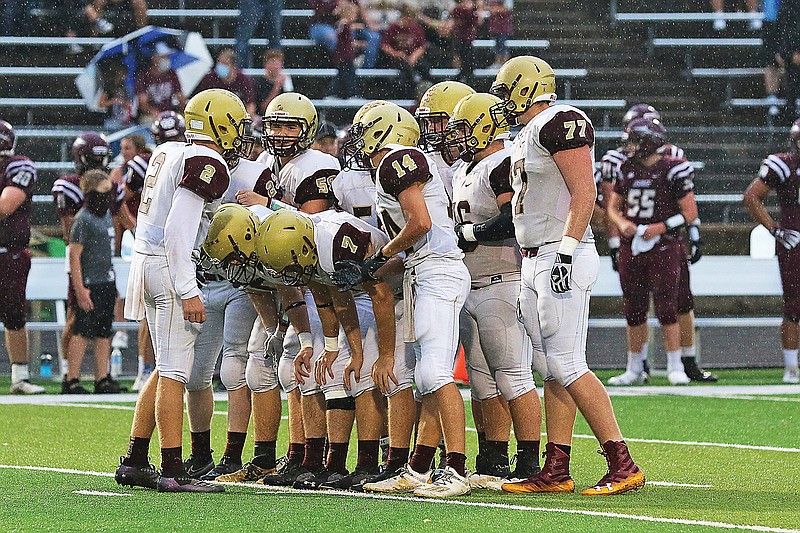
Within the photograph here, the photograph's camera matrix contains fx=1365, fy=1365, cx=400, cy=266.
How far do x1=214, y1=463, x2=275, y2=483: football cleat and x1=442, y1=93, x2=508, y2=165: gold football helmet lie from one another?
170 centimetres

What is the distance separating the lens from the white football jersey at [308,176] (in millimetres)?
6039

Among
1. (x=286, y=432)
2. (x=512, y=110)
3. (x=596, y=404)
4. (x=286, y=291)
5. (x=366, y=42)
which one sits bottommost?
(x=286, y=432)

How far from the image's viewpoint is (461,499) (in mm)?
5512

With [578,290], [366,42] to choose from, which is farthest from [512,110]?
[366,42]

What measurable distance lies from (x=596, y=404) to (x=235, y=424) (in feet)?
5.70

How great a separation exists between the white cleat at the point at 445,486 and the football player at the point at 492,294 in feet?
1.14

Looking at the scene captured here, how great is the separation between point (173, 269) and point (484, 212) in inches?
55.2

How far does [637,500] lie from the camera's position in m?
5.44

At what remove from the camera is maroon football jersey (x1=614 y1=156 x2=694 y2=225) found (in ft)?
34.2

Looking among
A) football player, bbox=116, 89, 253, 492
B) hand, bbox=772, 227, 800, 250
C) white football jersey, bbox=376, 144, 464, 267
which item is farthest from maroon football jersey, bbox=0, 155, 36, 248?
hand, bbox=772, 227, 800, 250

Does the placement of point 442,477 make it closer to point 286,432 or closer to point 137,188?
point 286,432

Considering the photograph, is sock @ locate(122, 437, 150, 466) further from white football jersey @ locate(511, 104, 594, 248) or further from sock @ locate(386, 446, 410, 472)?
white football jersey @ locate(511, 104, 594, 248)

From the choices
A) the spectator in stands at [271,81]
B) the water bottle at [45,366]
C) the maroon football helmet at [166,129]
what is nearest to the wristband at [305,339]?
the maroon football helmet at [166,129]

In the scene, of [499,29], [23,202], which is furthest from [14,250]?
[499,29]
